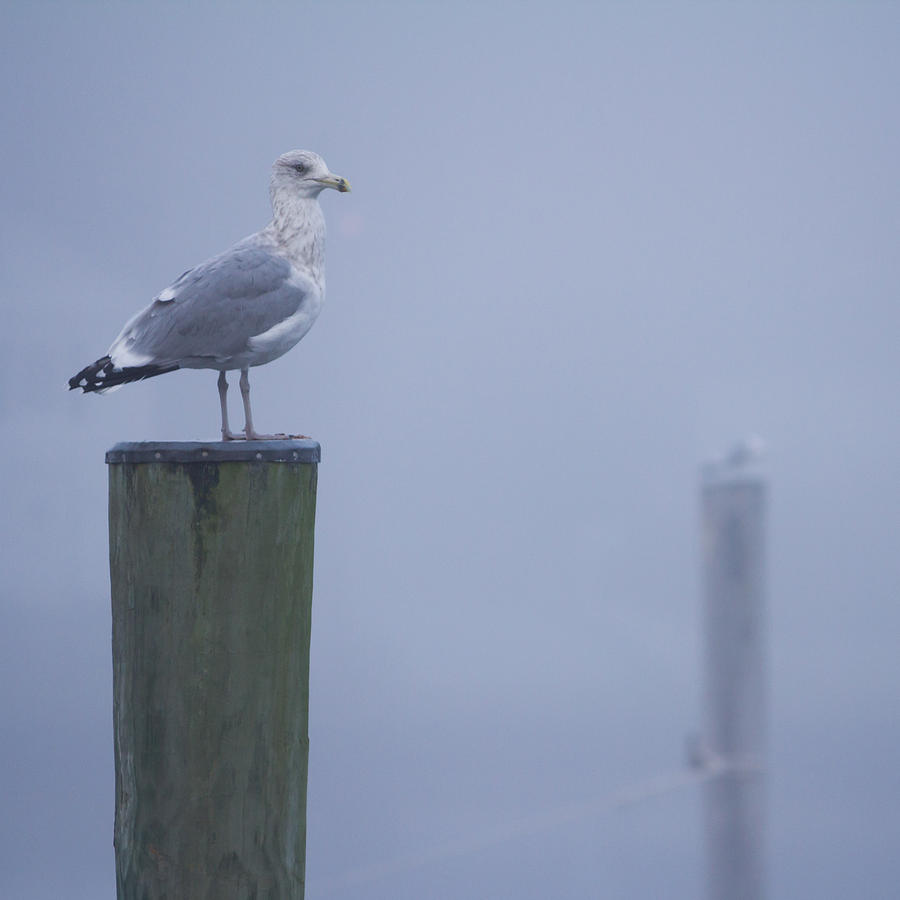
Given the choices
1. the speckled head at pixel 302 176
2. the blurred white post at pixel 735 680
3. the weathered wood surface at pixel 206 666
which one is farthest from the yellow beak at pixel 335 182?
the blurred white post at pixel 735 680

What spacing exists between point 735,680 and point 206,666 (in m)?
2.14

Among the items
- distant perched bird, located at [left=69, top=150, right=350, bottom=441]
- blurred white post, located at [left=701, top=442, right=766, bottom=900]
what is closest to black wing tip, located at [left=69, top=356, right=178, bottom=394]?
distant perched bird, located at [left=69, top=150, right=350, bottom=441]

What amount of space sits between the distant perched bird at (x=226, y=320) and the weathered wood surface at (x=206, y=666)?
0.28 m

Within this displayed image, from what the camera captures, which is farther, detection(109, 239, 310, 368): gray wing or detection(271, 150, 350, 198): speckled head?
detection(271, 150, 350, 198): speckled head

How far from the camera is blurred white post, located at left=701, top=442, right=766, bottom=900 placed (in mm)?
3092

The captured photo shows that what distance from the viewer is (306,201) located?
6.22 feet

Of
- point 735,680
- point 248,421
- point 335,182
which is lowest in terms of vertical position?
point 735,680

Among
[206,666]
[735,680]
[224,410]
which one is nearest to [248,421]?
[224,410]

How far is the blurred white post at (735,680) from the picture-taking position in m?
3.09

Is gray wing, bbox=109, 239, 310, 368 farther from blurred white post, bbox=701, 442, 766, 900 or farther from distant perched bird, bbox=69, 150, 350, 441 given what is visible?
blurred white post, bbox=701, 442, 766, 900

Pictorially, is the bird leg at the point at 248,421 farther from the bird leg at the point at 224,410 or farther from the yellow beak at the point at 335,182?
the yellow beak at the point at 335,182

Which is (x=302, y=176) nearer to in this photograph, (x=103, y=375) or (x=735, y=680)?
(x=103, y=375)

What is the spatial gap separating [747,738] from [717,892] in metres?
0.54

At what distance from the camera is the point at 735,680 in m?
3.16
